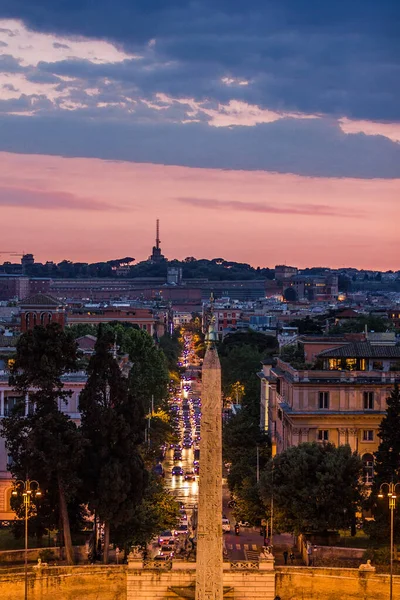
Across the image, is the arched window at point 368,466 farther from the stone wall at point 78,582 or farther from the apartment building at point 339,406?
the stone wall at point 78,582

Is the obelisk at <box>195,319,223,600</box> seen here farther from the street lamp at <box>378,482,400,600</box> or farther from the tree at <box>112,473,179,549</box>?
the tree at <box>112,473,179,549</box>

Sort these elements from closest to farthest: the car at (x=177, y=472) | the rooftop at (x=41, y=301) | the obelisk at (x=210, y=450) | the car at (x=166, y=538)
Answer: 1. the obelisk at (x=210, y=450)
2. the car at (x=166, y=538)
3. the car at (x=177, y=472)
4. the rooftop at (x=41, y=301)

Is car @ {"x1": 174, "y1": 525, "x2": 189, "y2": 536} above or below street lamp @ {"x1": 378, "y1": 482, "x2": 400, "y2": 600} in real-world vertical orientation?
below

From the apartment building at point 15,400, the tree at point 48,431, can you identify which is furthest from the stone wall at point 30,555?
the apartment building at point 15,400

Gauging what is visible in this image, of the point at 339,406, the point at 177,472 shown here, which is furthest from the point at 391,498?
the point at 177,472

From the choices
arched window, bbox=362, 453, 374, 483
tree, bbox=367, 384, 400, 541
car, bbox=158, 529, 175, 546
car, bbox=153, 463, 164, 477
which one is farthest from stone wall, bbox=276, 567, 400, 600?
car, bbox=153, 463, 164, 477
